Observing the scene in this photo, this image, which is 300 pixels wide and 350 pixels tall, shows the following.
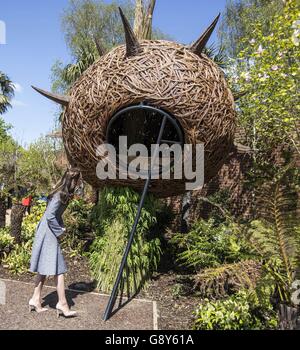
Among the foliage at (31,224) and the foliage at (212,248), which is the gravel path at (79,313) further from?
the foliage at (31,224)

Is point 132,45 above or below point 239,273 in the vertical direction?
above

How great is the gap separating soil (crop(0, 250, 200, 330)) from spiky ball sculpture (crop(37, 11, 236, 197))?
1588mm

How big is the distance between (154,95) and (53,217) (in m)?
1.91

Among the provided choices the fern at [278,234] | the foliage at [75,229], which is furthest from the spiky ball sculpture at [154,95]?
the foliage at [75,229]

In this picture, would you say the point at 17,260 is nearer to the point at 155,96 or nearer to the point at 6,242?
the point at 6,242

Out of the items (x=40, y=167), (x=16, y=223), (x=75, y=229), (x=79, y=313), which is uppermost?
(x=40, y=167)

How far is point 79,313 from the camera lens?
4.52 m

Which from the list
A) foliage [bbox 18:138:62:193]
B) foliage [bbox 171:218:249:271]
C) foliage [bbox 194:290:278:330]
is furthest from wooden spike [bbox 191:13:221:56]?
foliage [bbox 18:138:62:193]

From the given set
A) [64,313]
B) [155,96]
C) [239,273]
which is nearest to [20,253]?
[64,313]

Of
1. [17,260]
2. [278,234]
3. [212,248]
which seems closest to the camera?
[278,234]

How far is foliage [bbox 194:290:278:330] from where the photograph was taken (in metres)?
4.13

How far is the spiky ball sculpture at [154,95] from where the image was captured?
4859 mm

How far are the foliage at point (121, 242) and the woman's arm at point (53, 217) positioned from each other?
47.3 inches

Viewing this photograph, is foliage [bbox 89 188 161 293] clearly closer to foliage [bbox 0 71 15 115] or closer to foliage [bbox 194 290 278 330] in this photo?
foliage [bbox 194 290 278 330]
